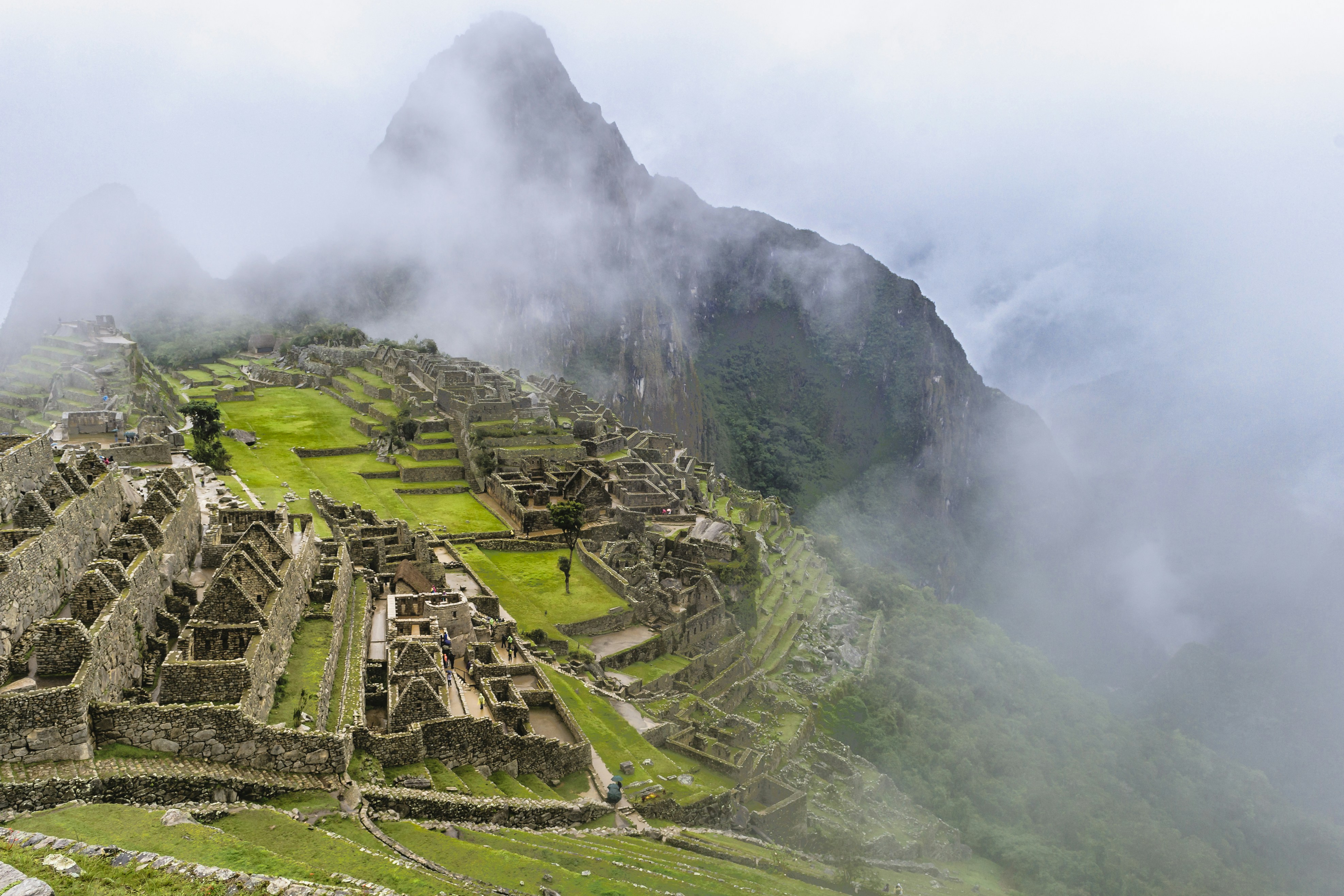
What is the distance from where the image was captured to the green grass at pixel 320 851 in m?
12.1

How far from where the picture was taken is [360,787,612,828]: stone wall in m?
15.6

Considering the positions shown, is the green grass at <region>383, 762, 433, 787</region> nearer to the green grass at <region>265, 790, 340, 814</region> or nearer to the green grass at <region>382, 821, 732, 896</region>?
the green grass at <region>382, 821, 732, 896</region>

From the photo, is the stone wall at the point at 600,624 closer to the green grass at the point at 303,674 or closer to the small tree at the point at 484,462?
the green grass at the point at 303,674

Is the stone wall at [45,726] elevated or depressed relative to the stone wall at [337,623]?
depressed

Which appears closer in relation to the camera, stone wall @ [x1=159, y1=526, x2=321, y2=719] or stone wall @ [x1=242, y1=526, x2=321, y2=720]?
stone wall @ [x1=159, y1=526, x2=321, y2=719]

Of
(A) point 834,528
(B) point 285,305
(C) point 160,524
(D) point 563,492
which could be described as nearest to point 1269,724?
(A) point 834,528

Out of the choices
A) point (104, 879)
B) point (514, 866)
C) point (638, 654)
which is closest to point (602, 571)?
point (638, 654)

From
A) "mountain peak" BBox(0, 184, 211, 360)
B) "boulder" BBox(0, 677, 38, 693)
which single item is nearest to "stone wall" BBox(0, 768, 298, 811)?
"boulder" BBox(0, 677, 38, 693)

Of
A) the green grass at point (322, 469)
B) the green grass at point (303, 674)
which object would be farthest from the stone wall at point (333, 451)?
the green grass at point (303, 674)

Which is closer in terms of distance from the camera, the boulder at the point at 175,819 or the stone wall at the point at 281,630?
the boulder at the point at 175,819

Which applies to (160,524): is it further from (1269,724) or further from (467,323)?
(467,323)

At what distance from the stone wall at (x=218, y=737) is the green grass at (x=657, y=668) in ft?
59.2

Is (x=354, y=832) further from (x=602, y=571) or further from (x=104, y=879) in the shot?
(x=602, y=571)

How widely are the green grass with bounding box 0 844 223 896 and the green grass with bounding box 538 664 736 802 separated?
14301mm
